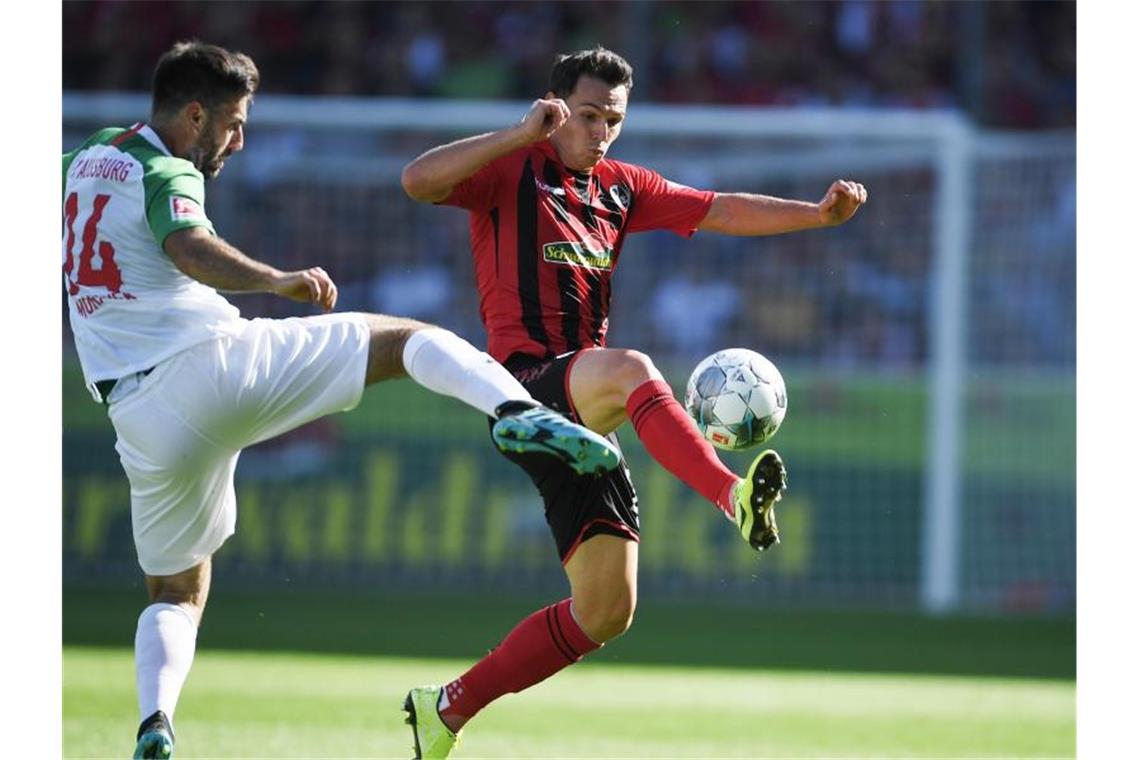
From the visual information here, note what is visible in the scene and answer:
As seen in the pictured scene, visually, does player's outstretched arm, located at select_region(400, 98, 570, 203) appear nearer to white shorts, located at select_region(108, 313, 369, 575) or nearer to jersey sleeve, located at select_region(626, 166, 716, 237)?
white shorts, located at select_region(108, 313, 369, 575)

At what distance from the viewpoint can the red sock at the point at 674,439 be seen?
5250 mm

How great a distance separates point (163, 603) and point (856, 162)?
968cm

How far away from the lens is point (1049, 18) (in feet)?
54.0

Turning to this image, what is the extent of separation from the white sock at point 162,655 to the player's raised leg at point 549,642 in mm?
895

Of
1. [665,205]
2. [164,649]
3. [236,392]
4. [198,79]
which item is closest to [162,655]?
[164,649]

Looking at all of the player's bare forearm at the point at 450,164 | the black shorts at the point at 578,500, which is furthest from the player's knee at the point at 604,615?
the player's bare forearm at the point at 450,164

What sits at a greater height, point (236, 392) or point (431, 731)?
point (236, 392)

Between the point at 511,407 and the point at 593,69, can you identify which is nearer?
the point at 511,407

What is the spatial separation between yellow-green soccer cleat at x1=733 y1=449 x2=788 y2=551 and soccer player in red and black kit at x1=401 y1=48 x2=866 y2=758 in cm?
41

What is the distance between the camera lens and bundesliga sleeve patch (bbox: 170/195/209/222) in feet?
16.1

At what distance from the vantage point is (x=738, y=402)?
5.66 metres

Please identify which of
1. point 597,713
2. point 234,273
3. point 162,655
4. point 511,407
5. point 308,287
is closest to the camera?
point 308,287

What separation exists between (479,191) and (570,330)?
22.0 inches

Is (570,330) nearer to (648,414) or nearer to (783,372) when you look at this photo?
(648,414)
